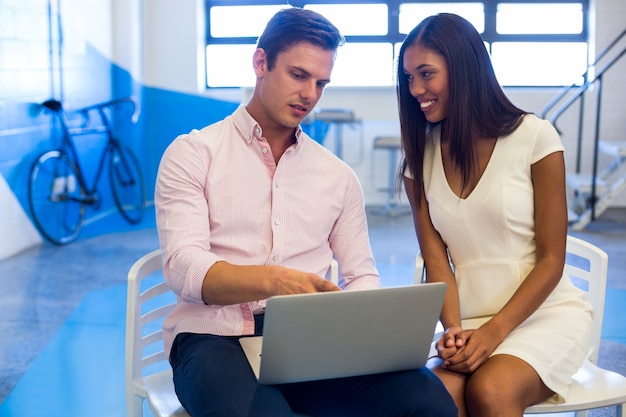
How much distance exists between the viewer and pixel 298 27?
5.64 ft

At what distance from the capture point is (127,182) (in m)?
6.79

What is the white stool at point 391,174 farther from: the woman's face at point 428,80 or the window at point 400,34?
the woman's face at point 428,80

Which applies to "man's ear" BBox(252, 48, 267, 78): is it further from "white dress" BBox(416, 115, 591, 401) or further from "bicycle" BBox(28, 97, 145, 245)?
"bicycle" BBox(28, 97, 145, 245)

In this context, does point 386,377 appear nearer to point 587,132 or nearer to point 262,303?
point 262,303

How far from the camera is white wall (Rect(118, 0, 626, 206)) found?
731 centimetres

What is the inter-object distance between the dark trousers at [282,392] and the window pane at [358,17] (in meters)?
6.54

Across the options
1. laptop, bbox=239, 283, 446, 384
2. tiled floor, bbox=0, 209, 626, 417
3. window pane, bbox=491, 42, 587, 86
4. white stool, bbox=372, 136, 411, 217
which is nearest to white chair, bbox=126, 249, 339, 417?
laptop, bbox=239, 283, 446, 384

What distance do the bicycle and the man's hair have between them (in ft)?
11.9

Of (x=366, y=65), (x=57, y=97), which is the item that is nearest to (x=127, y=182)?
(x=57, y=97)

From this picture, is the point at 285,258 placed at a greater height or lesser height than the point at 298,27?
lesser

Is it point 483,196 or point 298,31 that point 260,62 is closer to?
point 298,31

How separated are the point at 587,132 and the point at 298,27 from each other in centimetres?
623

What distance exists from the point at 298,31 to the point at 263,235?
0.47m

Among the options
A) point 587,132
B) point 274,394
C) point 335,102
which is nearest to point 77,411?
point 274,394
